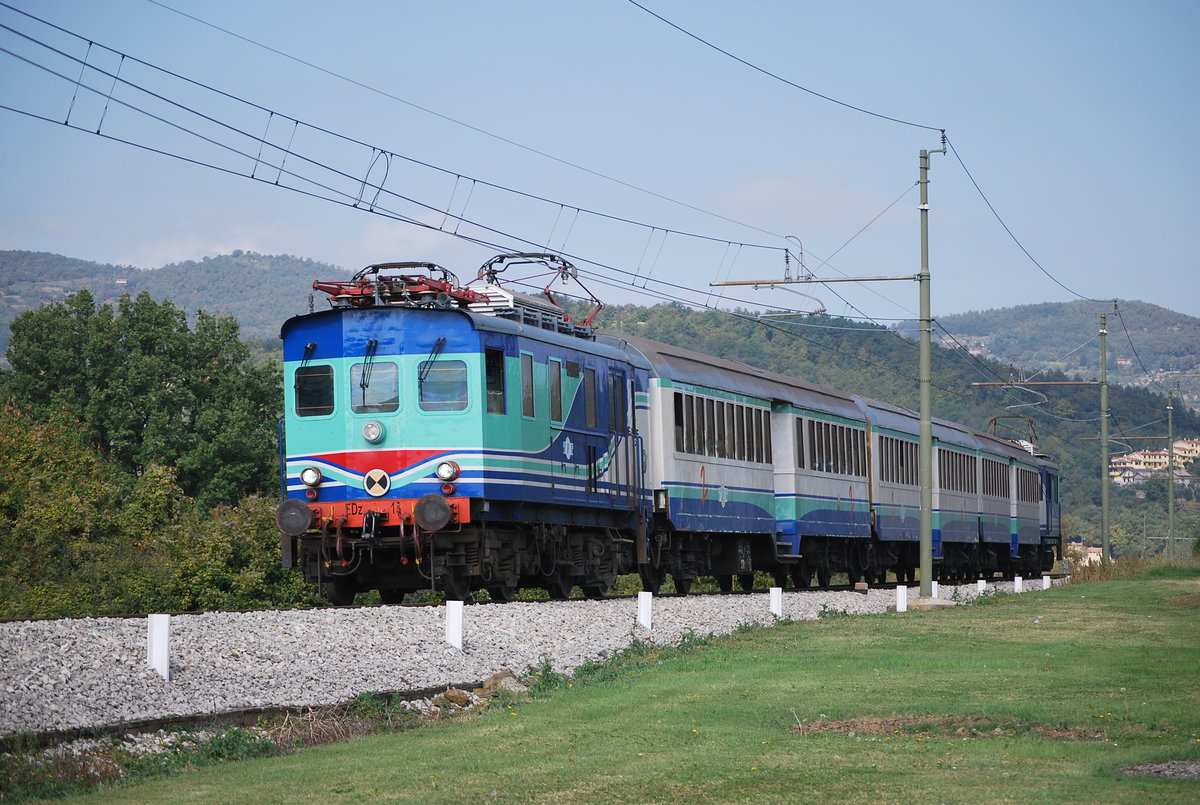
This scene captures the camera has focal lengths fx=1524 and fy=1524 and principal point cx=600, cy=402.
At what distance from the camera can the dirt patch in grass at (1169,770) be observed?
9.45 metres

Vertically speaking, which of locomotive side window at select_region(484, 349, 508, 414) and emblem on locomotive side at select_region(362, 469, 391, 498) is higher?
locomotive side window at select_region(484, 349, 508, 414)

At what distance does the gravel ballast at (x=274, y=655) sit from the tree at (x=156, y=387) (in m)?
55.8

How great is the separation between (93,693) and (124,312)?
71403mm

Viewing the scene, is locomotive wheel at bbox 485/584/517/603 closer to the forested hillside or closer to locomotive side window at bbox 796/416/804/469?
the forested hillside

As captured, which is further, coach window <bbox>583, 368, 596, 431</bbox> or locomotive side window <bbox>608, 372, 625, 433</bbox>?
locomotive side window <bbox>608, 372, 625, 433</bbox>

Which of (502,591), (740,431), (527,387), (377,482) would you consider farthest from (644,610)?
(740,431)

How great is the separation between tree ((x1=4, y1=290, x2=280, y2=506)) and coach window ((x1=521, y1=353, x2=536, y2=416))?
178ft

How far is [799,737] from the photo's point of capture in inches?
449

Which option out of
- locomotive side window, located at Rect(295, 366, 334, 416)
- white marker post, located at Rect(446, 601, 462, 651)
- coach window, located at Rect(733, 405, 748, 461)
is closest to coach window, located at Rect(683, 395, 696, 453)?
coach window, located at Rect(733, 405, 748, 461)

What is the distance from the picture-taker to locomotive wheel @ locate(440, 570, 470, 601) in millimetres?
20812

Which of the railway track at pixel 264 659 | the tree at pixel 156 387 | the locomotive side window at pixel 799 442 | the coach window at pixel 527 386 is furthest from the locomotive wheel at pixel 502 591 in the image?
the tree at pixel 156 387

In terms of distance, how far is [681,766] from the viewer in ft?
33.5

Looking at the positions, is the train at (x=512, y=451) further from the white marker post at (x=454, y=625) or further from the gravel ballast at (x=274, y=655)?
the white marker post at (x=454, y=625)

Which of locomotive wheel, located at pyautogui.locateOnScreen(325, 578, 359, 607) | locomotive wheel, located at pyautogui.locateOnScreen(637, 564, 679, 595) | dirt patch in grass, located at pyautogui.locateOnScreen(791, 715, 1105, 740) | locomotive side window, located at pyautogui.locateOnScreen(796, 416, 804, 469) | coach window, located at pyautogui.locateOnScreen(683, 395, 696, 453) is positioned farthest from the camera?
locomotive side window, located at pyautogui.locateOnScreen(796, 416, 804, 469)
